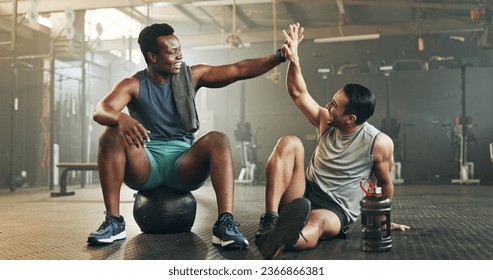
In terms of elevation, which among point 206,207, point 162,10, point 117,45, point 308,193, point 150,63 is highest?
point 162,10

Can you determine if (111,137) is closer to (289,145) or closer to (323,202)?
(289,145)

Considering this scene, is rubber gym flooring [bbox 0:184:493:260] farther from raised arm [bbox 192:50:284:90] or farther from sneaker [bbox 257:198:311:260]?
raised arm [bbox 192:50:284:90]

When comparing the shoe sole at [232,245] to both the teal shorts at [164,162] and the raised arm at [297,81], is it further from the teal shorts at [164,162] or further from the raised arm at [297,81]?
the raised arm at [297,81]

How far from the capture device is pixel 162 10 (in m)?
9.67

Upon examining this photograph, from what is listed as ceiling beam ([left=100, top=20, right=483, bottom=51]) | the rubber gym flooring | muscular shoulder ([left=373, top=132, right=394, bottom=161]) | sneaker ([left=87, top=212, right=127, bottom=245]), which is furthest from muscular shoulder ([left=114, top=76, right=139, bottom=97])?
ceiling beam ([left=100, top=20, right=483, bottom=51])

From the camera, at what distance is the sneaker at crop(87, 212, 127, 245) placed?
2.15m

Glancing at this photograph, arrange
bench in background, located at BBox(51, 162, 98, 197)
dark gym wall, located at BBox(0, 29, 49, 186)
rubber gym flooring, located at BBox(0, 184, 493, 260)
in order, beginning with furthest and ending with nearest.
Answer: dark gym wall, located at BBox(0, 29, 49, 186) < bench in background, located at BBox(51, 162, 98, 197) < rubber gym flooring, located at BBox(0, 184, 493, 260)

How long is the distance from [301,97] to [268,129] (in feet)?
27.7

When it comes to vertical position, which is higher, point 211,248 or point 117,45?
point 117,45

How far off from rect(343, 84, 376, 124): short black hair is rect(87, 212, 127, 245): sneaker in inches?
46.0

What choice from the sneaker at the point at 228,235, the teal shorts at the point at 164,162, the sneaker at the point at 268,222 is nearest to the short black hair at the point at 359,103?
the sneaker at the point at 268,222

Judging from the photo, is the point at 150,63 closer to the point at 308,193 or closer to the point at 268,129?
the point at 308,193
